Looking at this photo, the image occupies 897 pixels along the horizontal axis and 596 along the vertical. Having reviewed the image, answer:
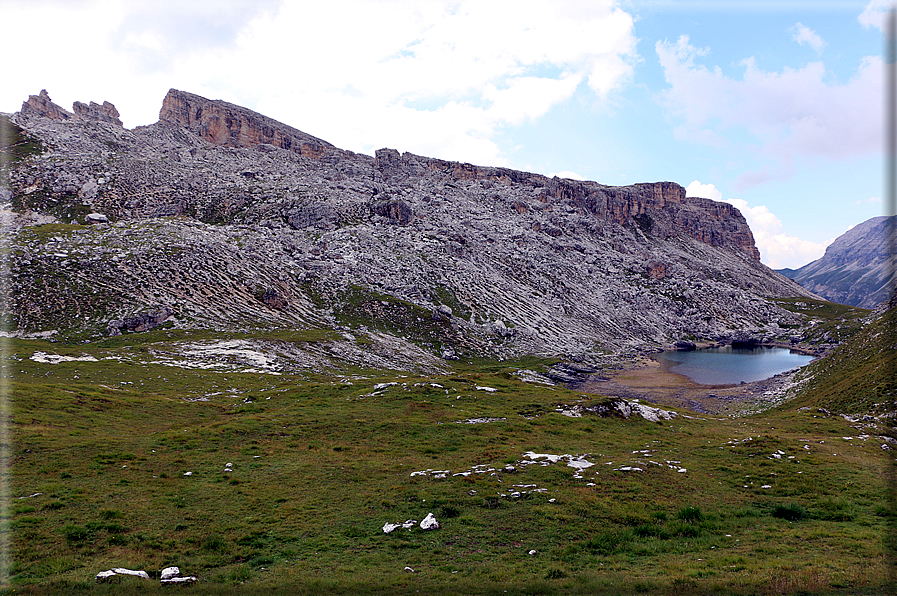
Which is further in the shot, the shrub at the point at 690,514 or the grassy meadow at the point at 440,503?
the shrub at the point at 690,514

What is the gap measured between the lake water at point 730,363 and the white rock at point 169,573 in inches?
4892

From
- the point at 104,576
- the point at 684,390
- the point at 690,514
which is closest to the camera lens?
the point at 104,576

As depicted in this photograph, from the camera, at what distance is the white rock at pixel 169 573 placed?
14.7 meters

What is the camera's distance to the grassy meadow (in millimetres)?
14695

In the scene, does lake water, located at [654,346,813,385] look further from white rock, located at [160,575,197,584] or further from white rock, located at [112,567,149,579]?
white rock, located at [112,567,149,579]

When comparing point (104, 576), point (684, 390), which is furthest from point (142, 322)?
point (684, 390)

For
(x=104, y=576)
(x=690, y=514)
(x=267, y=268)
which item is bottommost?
(x=690, y=514)

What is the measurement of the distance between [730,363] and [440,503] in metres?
154

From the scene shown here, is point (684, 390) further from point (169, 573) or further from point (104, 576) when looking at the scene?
point (104, 576)

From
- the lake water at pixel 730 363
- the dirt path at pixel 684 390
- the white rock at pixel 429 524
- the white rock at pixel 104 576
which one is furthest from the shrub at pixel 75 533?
the lake water at pixel 730 363

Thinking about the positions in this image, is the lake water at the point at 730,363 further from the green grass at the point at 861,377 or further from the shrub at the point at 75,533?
the shrub at the point at 75,533

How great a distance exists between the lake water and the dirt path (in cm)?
701

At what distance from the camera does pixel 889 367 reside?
45.6 metres

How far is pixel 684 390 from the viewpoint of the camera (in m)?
102
